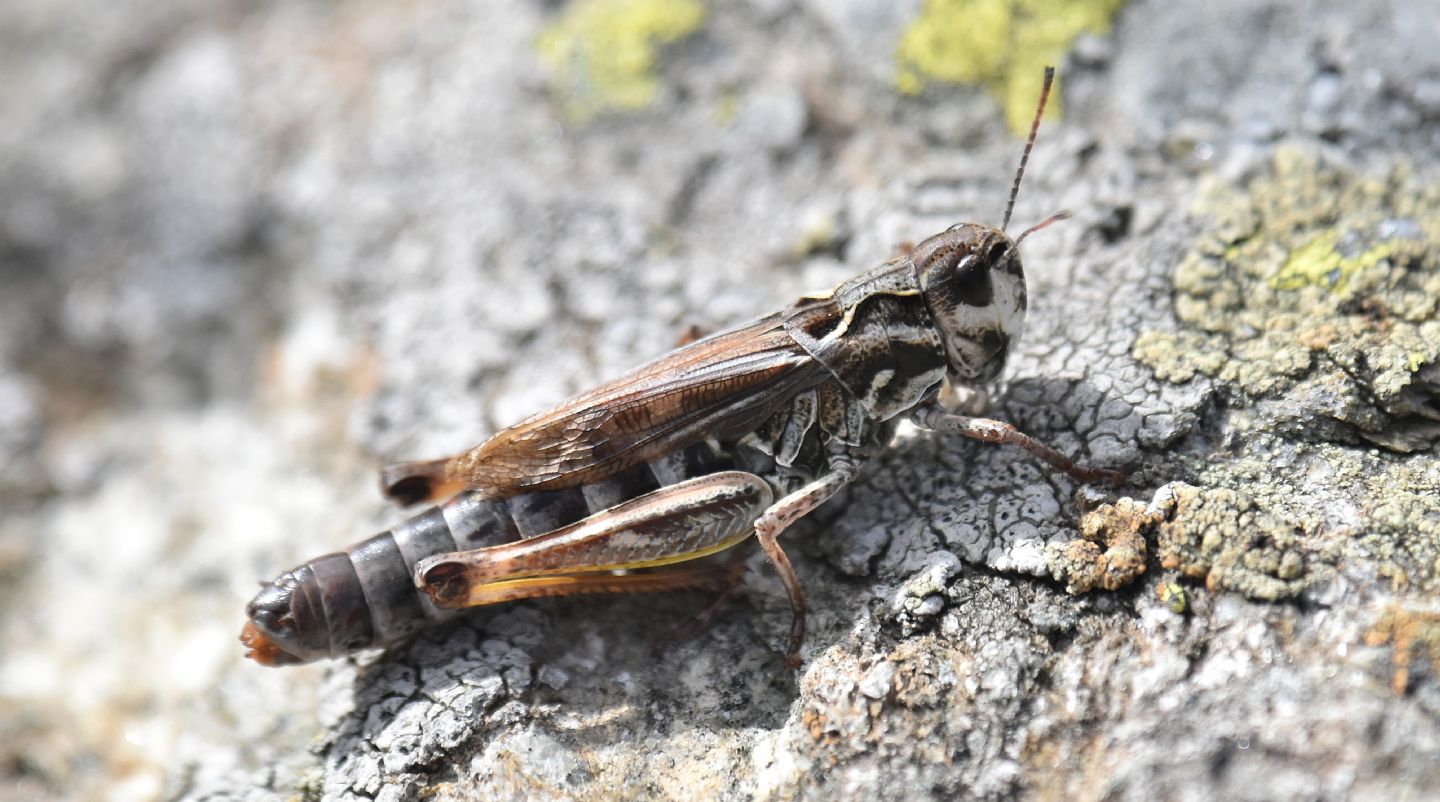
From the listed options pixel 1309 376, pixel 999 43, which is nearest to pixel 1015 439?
pixel 1309 376

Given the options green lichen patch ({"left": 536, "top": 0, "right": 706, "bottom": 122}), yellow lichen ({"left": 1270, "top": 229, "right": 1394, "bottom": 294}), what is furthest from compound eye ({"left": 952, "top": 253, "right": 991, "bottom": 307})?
green lichen patch ({"left": 536, "top": 0, "right": 706, "bottom": 122})

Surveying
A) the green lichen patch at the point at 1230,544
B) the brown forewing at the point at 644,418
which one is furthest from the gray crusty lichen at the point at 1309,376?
the brown forewing at the point at 644,418

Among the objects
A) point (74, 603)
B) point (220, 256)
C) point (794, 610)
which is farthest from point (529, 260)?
point (74, 603)

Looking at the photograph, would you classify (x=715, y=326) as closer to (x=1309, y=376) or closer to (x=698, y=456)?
(x=698, y=456)

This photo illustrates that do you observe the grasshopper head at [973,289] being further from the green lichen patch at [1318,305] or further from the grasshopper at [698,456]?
the green lichen patch at [1318,305]

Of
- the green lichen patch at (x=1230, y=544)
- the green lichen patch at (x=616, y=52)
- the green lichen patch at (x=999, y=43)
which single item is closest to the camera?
the green lichen patch at (x=1230, y=544)
